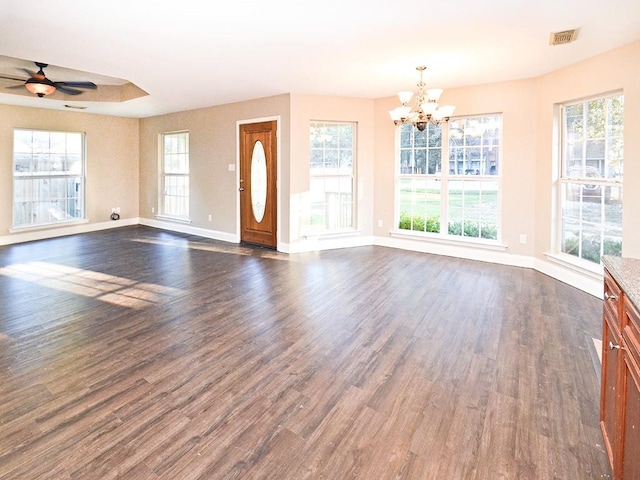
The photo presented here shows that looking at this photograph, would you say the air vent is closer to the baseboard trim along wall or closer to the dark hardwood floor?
the baseboard trim along wall

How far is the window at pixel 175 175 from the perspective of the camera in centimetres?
858

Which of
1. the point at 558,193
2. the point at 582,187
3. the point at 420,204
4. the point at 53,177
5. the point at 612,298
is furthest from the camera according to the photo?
the point at 53,177

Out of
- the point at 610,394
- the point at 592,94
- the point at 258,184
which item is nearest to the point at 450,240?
the point at 592,94

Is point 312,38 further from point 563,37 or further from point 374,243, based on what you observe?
point 374,243

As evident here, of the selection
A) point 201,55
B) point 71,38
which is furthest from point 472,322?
point 71,38

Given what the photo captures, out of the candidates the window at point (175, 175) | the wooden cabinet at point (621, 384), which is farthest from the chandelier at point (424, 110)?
the window at point (175, 175)

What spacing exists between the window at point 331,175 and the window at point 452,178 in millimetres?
859

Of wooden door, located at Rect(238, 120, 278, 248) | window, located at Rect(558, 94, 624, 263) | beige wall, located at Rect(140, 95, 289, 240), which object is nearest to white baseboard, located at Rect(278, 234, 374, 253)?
beige wall, located at Rect(140, 95, 289, 240)

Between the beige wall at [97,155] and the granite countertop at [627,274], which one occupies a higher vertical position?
the beige wall at [97,155]

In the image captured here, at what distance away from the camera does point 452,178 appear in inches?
243

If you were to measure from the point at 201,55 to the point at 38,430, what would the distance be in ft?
12.6

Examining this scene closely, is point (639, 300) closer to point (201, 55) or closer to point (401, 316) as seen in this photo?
point (401, 316)

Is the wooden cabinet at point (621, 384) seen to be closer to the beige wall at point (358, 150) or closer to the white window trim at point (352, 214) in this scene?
the beige wall at point (358, 150)

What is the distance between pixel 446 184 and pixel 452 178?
130mm
